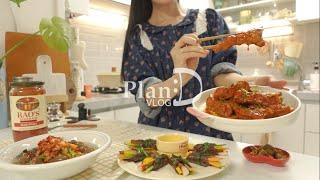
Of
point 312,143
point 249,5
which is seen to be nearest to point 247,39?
point 312,143

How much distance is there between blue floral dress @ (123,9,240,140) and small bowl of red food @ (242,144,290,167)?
39cm

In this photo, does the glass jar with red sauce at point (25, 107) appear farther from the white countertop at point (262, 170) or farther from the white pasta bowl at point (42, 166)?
the white countertop at point (262, 170)

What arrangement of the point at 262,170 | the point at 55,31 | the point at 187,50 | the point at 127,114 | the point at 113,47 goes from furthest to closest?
the point at 113,47 → the point at 127,114 → the point at 55,31 → the point at 187,50 → the point at 262,170

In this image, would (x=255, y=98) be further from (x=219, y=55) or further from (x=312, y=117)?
(x=312, y=117)

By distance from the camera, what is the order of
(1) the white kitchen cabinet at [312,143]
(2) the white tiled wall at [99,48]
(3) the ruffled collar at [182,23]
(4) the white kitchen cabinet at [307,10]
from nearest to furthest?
(3) the ruffled collar at [182,23], (1) the white kitchen cabinet at [312,143], (4) the white kitchen cabinet at [307,10], (2) the white tiled wall at [99,48]

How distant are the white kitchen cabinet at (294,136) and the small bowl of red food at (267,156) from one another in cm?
152

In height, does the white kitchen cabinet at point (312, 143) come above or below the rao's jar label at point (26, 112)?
below

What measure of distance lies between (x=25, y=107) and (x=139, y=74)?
1.39 ft

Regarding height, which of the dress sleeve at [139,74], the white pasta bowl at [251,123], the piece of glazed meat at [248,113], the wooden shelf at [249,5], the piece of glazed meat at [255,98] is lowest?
the white pasta bowl at [251,123]

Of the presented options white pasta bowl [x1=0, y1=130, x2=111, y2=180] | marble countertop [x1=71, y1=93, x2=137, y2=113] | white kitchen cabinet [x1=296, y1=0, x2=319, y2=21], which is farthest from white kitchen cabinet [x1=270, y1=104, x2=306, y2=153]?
white pasta bowl [x1=0, y1=130, x2=111, y2=180]

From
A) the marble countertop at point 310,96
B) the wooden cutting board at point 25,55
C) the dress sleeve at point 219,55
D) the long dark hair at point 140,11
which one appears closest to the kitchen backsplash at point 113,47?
the marble countertop at point 310,96

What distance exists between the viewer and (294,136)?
1.99 metres

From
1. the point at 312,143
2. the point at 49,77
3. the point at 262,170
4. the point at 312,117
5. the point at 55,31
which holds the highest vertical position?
the point at 55,31

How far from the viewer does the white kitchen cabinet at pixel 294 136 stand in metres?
1.94
